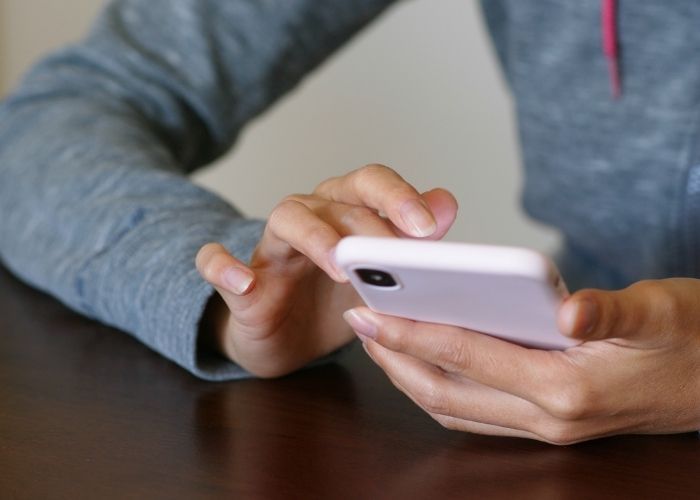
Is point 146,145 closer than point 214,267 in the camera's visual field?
No

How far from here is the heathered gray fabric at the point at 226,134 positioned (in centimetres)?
69

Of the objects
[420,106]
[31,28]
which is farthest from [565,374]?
[31,28]

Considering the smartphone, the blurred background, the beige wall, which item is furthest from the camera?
the beige wall

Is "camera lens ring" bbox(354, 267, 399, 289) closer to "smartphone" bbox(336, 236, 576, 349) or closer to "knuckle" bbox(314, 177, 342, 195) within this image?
"smartphone" bbox(336, 236, 576, 349)

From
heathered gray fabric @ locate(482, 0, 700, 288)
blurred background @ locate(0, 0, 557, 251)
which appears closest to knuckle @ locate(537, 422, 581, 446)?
heathered gray fabric @ locate(482, 0, 700, 288)

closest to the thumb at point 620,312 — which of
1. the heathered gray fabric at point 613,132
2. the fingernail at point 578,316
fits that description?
the fingernail at point 578,316

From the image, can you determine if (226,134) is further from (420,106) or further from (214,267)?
(420,106)

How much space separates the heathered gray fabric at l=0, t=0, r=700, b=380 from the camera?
0.69 m

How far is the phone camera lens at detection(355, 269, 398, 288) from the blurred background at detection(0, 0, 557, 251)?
1.17m

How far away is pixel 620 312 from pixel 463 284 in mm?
66

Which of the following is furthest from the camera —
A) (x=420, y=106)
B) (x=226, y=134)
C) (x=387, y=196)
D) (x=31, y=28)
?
(x=31, y=28)

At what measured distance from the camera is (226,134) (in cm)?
101

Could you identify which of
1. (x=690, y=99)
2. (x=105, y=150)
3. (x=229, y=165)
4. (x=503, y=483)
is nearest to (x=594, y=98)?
(x=690, y=99)

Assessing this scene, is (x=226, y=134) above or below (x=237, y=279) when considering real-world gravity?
below
